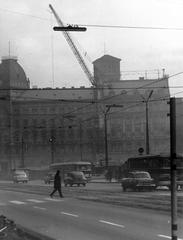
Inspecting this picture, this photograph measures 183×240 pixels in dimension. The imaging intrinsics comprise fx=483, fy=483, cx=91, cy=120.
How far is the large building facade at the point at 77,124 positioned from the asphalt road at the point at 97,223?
232ft

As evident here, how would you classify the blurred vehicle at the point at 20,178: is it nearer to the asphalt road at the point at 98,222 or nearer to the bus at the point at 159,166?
the bus at the point at 159,166

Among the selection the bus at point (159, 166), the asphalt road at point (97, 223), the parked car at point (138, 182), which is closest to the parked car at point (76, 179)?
the bus at point (159, 166)

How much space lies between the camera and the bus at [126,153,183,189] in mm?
37125

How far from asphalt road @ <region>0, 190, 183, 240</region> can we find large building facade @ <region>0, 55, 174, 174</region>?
2779 inches

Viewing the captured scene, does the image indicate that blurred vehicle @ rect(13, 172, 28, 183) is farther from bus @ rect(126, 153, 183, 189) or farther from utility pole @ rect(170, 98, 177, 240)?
utility pole @ rect(170, 98, 177, 240)

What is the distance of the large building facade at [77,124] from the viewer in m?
92.3

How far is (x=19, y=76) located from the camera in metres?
91.0

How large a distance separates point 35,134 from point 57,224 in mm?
79720

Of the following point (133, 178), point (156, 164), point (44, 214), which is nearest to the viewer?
point (44, 214)

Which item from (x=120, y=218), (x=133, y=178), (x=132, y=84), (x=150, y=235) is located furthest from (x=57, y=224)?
(x=132, y=84)

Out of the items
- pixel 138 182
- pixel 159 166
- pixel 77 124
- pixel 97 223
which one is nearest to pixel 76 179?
pixel 159 166

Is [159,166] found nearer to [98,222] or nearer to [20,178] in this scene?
[98,222]

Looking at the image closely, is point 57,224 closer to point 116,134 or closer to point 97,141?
point 97,141

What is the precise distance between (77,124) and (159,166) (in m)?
54.7
